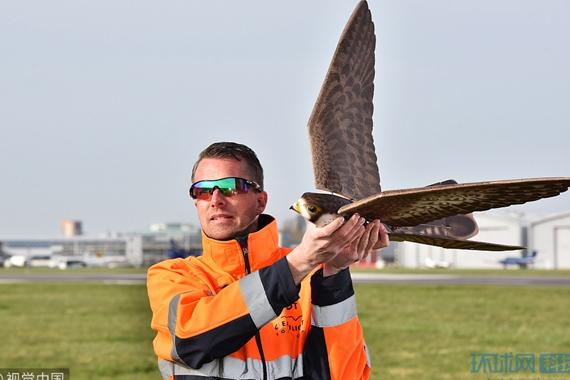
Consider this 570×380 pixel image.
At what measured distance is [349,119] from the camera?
127 inches

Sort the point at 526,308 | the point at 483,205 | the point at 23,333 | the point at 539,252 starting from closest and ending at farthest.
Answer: the point at 483,205 < the point at 23,333 < the point at 526,308 < the point at 539,252

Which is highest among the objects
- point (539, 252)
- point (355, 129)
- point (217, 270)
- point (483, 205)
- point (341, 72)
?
point (341, 72)

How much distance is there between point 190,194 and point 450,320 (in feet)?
62.8

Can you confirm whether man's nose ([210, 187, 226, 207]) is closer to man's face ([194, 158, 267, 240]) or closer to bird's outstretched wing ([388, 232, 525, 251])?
man's face ([194, 158, 267, 240])

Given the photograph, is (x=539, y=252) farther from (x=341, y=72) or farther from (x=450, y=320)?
(x=341, y=72)

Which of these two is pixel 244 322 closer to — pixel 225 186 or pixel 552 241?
pixel 225 186

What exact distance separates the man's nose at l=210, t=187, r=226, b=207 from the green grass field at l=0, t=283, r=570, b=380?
3.80 ft

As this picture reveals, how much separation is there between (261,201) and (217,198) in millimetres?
202

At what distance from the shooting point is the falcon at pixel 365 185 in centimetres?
223

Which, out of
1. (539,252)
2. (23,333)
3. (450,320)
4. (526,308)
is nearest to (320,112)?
(23,333)

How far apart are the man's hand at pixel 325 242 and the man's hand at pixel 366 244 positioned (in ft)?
0.06

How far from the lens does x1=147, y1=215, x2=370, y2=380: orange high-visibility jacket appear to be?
2.69 meters

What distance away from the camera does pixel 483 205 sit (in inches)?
90.9

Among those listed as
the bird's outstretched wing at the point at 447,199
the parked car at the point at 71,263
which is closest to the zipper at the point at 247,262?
the bird's outstretched wing at the point at 447,199
